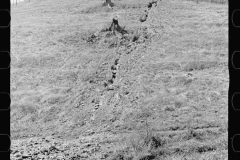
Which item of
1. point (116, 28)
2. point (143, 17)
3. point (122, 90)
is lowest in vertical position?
point (122, 90)

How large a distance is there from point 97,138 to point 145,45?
9910 mm

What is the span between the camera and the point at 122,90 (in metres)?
12.0

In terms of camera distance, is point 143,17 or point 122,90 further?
point 143,17

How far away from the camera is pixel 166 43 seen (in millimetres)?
18031

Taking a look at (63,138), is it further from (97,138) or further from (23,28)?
(23,28)

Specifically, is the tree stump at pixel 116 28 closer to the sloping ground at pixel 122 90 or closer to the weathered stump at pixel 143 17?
the sloping ground at pixel 122 90

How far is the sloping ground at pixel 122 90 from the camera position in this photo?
828cm

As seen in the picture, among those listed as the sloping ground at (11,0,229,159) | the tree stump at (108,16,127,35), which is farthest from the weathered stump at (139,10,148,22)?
the tree stump at (108,16,127,35)

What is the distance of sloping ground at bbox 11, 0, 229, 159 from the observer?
8281 mm

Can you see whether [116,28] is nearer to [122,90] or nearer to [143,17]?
[143,17]

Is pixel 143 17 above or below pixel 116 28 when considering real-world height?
above

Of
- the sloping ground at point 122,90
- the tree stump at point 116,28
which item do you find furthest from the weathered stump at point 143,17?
the tree stump at point 116,28

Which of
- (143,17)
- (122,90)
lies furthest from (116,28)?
(122,90)

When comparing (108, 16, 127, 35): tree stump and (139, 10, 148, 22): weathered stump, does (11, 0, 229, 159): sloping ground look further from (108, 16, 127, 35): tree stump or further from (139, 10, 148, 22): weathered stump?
(108, 16, 127, 35): tree stump
